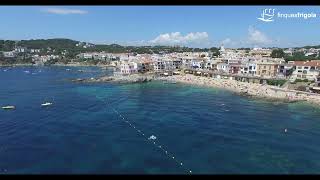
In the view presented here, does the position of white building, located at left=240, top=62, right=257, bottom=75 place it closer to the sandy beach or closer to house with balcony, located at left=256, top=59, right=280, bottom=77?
house with balcony, located at left=256, top=59, right=280, bottom=77

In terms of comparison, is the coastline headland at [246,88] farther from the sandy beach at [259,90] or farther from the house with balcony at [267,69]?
the house with balcony at [267,69]

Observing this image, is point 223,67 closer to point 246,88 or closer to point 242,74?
point 242,74

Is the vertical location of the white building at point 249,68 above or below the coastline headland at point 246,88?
above

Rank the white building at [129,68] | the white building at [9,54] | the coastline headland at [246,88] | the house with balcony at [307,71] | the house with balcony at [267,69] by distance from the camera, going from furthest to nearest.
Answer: the white building at [9,54] → the white building at [129,68] → the house with balcony at [267,69] → the house with balcony at [307,71] → the coastline headland at [246,88]

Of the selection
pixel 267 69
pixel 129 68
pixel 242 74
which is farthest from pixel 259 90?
pixel 129 68

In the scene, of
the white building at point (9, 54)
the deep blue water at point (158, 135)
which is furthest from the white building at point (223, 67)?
the white building at point (9, 54)

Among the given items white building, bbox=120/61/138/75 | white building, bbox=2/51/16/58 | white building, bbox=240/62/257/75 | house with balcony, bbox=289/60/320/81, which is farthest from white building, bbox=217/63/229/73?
white building, bbox=2/51/16/58

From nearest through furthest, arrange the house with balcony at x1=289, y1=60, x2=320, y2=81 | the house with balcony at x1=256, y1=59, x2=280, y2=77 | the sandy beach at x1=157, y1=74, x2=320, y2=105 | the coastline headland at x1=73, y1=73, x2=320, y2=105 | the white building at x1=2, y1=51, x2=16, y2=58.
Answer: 1. the sandy beach at x1=157, y1=74, x2=320, y2=105
2. the coastline headland at x1=73, y1=73, x2=320, y2=105
3. the house with balcony at x1=289, y1=60, x2=320, y2=81
4. the house with balcony at x1=256, y1=59, x2=280, y2=77
5. the white building at x1=2, y1=51, x2=16, y2=58
